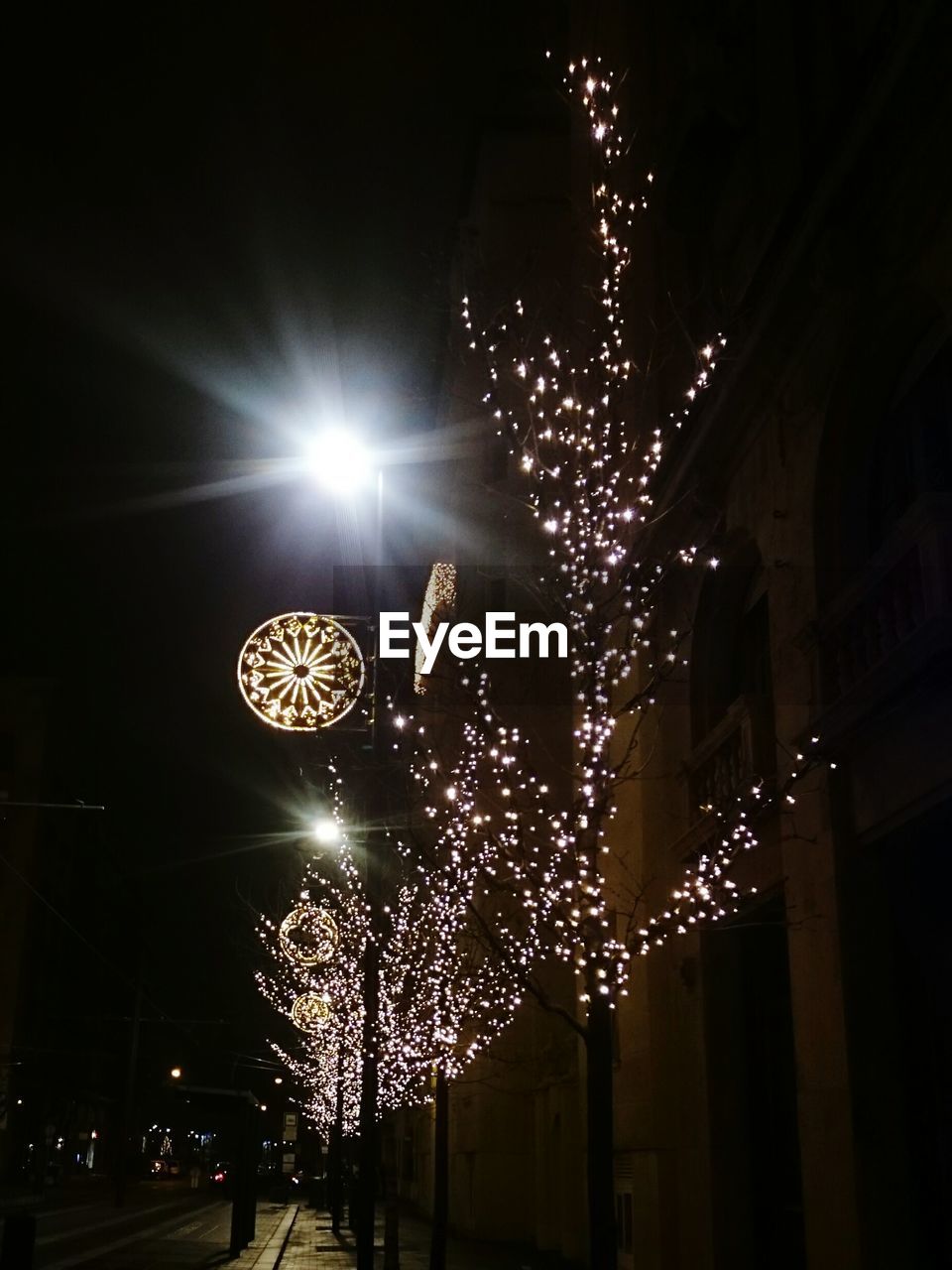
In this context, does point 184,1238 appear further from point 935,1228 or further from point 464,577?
point 935,1228

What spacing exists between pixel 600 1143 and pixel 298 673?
18.6 feet

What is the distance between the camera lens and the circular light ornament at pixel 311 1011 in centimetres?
3616

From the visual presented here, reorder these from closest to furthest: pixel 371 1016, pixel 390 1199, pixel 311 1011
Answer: pixel 390 1199 < pixel 371 1016 < pixel 311 1011

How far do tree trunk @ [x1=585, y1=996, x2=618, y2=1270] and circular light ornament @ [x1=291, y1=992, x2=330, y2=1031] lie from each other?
23.6m

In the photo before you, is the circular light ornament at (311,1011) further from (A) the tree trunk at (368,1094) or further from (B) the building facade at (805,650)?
(B) the building facade at (805,650)

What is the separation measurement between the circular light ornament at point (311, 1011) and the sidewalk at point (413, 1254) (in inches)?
225

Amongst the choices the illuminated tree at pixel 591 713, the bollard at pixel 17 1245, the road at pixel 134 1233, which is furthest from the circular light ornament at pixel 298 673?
the road at pixel 134 1233

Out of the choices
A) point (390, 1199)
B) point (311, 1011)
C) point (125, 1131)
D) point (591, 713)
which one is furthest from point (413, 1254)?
point (125, 1131)

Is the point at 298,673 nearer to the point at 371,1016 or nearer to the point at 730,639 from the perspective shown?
the point at 730,639

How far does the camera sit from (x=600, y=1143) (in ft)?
36.6

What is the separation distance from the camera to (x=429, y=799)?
1157 inches

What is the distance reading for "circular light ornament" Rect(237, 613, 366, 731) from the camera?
45.6 ft

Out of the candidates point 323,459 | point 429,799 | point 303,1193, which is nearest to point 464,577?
point 429,799

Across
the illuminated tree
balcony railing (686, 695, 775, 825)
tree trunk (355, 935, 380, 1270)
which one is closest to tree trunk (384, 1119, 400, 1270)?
tree trunk (355, 935, 380, 1270)
